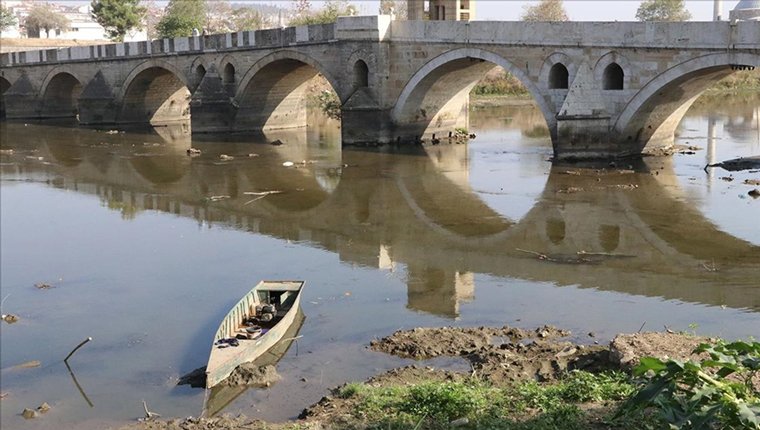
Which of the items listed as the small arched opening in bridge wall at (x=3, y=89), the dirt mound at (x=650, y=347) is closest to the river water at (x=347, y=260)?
the dirt mound at (x=650, y=347)

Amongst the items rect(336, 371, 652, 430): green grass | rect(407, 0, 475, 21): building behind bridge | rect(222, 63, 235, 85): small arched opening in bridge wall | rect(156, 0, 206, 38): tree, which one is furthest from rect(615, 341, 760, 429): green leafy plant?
rect(156, 0, 206, 38): tree

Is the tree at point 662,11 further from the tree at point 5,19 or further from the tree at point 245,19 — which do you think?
Answer: the tree at point 5,19

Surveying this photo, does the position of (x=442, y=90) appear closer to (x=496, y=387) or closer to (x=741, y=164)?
(x=741, y=164)

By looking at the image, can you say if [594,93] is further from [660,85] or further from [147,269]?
[147,269]

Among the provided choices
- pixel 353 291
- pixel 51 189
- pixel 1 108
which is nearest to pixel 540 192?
pixel 353 291

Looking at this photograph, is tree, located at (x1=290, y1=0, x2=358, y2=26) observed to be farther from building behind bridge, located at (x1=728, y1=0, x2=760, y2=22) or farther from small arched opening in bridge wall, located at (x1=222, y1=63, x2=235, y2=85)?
building behind bridge, located at (x1=728, y1=0, x2=760, y2=22)

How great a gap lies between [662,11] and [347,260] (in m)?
49.6

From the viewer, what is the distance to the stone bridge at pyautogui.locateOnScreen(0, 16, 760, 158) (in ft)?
76.2

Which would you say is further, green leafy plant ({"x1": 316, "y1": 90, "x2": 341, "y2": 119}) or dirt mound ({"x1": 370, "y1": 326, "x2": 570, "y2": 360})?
green leafy plant ({"x1": 316, "y1": 90, "x2": 341, "y2": 119})

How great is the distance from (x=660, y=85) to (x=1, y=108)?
38.9 m

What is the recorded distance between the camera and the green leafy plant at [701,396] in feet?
19.6

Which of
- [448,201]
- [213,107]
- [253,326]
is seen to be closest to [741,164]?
[448,201]

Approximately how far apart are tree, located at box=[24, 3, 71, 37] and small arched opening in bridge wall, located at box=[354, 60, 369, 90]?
7730 centimetres

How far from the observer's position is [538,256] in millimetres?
15594
